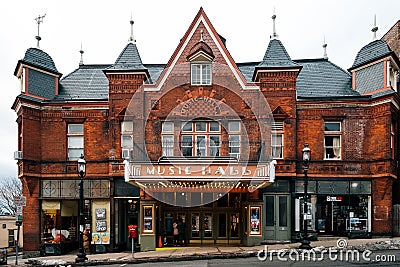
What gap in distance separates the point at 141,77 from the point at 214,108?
4337mm

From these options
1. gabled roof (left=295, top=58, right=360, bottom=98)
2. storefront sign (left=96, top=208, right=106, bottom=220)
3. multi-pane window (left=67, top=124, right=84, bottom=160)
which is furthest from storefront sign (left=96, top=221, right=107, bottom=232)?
gabled roof (left=295, top=58, right=360, bottom=98)

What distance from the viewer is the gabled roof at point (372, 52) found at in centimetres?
2502

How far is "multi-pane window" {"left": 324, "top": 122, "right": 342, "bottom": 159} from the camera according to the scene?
2478cm

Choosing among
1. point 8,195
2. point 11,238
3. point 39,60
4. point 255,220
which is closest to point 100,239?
point 255,220

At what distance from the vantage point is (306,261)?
16406 millimetres

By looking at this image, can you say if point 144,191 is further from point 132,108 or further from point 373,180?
point 373,180

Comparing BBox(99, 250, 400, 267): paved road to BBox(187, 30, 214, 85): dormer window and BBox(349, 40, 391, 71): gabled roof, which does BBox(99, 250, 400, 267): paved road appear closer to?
BBox(187, 30, 214, 85): dormer window

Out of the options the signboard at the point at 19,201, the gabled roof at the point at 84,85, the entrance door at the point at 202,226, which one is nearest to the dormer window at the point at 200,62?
the gabled roof at the point at 84,85

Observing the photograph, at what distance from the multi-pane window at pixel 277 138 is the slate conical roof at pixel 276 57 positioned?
316 cm

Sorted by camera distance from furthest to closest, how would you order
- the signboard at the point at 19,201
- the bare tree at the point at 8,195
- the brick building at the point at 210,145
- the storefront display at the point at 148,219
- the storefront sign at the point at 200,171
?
the bare tree at the point at 8,195 < the brick building at the point at 210,145 < the storefront display at the point at 148,219 < the storefront sign at the point at 200,171 < the signboard at the point at 19,201

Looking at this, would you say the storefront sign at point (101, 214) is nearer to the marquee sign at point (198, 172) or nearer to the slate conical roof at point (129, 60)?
the marquee sign at point (198, 172)

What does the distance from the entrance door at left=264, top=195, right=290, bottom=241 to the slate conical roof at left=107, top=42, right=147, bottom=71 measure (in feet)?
33.1

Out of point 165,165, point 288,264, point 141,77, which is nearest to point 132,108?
point 141,77

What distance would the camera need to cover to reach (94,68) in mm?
29188
